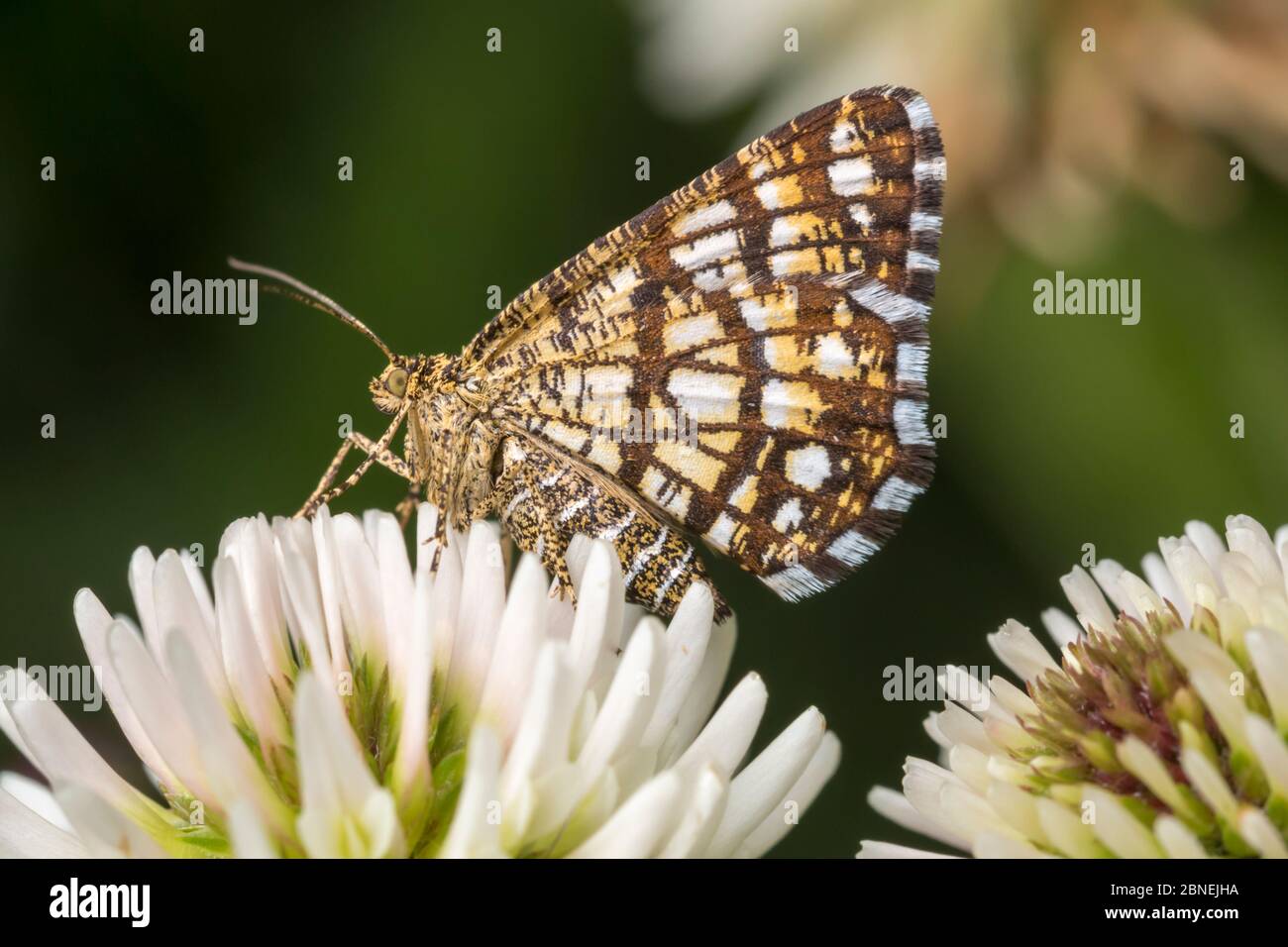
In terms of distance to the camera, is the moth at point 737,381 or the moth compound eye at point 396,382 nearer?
the moth at point 737,381

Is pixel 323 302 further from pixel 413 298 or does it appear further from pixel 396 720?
pixel 396 720

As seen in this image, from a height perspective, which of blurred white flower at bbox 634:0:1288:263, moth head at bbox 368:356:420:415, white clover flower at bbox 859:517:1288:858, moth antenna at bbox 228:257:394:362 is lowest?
white clover flower at bbox 859:517:1288:858

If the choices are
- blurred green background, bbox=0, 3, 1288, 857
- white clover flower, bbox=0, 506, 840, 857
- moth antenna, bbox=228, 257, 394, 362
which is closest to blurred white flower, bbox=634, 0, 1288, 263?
blurred green background, bbox=0, 3, 1288, 857

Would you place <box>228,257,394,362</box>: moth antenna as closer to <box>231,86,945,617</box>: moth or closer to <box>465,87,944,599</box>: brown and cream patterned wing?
<box>231,86,945,617</box>: moth

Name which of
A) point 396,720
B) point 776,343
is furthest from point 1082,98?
point 396,720

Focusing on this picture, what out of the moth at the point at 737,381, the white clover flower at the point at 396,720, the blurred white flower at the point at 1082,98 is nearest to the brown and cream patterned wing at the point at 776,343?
the moth at the point at 737,381

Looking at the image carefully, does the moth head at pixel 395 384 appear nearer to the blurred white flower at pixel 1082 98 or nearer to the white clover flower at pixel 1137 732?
the white clover flower at pixel 1137 732
